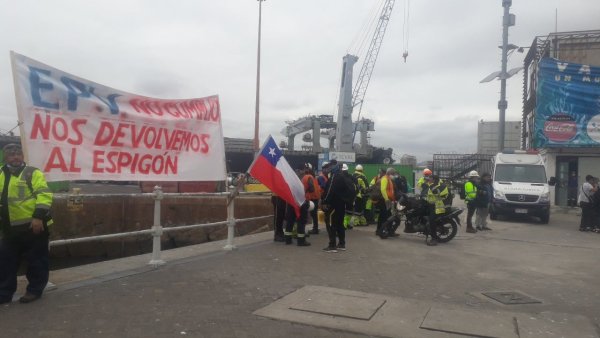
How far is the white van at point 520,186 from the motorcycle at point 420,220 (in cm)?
679

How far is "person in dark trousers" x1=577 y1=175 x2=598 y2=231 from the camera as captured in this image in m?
14.7

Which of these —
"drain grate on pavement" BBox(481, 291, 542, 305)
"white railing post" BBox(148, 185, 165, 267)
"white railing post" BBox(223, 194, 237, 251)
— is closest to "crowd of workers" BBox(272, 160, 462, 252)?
"white railing post" BBox(223, 194, 237, 251)

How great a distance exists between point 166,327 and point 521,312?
3850 mm

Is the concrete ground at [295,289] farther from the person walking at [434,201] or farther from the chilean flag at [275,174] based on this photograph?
the chilean flag at [275,174]

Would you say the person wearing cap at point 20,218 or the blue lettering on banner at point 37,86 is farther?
the blue lettering on banner at point 37,86

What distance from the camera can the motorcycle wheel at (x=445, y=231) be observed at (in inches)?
430

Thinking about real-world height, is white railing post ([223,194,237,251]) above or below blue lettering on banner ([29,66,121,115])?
below

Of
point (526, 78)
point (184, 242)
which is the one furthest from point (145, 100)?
point (526, 78)

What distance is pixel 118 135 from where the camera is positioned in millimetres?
6305

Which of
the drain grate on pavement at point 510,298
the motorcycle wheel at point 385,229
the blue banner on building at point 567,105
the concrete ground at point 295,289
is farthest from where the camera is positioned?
the blue banner on building at point 567,105

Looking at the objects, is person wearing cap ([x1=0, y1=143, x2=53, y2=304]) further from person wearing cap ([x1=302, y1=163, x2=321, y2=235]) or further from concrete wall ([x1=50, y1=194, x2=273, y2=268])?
concrete wall ([x1=50, y1=194, x2=273, y2=268])

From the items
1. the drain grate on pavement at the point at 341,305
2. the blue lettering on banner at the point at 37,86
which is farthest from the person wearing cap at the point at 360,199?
the blue lettering on banner at the point at 37,86

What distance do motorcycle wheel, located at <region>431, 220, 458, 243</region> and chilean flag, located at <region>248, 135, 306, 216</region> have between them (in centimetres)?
357

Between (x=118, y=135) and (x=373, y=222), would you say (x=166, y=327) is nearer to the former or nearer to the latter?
(x=118, y=135)
